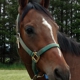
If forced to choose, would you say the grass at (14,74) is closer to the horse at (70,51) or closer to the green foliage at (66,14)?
the green foliage at (66,14)

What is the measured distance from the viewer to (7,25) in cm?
3656

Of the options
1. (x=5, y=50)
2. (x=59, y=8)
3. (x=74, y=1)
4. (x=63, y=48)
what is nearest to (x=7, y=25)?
(x=5, y=50)

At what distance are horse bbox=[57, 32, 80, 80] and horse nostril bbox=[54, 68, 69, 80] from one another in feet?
2.77

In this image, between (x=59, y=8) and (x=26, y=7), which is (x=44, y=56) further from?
(x=59, y=8)

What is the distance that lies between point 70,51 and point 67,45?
0.39ft

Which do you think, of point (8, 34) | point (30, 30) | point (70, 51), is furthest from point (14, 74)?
point (8, 34)

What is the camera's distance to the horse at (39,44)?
3721 millimetres

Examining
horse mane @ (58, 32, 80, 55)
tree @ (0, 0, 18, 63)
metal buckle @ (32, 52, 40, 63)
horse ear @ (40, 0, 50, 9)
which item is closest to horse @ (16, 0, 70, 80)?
metal buckle @ (32, 52, 40, 63)

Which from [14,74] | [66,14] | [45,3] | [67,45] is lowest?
[66,14]

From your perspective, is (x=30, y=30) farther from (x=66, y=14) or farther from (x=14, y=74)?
(x=66, y=14)

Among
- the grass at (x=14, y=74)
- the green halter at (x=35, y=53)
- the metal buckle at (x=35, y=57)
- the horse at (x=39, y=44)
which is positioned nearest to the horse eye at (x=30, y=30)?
the horse at (x=39, y=44)

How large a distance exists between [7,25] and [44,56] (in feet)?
108

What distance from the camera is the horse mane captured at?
4.50m

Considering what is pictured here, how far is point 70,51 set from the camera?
Answer: 454cm
